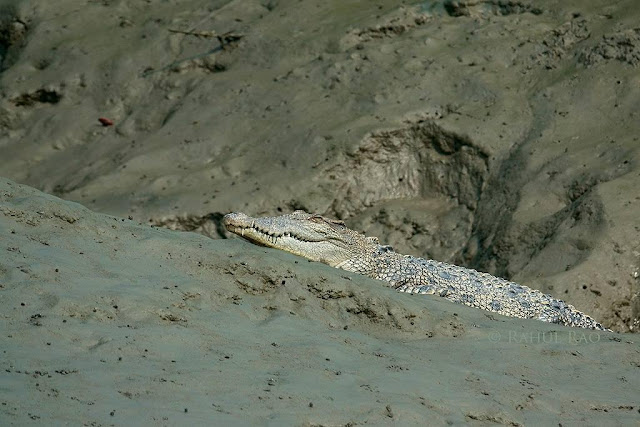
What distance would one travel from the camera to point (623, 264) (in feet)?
33.7

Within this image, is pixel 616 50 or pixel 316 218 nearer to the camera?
pixel 316 218

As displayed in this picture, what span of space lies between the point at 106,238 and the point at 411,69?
246 inches

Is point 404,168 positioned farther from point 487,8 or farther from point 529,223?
point 487,8

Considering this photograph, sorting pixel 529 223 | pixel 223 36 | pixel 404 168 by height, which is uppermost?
pixel 223 36

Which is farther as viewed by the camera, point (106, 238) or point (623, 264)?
point (623, 264)

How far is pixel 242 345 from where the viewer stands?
643cm

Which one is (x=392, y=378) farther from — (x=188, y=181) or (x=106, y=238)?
(x=188, y=181)

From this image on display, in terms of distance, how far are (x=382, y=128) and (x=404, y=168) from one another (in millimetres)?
512

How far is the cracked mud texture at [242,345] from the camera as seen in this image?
18.5ft

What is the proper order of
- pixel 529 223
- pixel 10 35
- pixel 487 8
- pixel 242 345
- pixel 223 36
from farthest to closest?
pixel 10 35
pixel 223 36
pixel 487 8
pixel 529 223
pixel 242 345

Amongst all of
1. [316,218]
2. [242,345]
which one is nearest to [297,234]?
[316,218]

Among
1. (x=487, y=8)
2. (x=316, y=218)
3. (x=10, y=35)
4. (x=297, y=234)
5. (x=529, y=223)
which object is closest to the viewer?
(x=297, y=234)

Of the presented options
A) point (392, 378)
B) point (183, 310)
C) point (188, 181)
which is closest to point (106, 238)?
point (183, 310)

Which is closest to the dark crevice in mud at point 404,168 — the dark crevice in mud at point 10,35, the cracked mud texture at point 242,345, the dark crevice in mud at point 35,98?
the cracked mud texture at point 242,345
